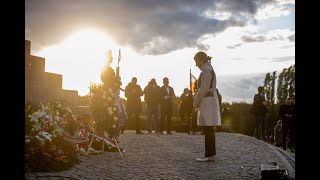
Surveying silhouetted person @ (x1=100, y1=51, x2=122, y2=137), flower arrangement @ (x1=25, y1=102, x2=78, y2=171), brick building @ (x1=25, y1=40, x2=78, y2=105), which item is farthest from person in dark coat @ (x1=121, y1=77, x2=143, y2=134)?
flower arrangement @ (x1=25, y1=102, x2=78, y2=171)

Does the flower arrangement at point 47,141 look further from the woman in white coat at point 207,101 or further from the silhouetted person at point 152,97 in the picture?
the silhouetted person at point 152,97

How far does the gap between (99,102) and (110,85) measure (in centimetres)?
51

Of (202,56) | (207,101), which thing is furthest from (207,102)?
(202,56)

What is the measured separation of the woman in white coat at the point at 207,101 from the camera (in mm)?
9602

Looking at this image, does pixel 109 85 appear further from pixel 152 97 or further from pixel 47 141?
pixel 152 97

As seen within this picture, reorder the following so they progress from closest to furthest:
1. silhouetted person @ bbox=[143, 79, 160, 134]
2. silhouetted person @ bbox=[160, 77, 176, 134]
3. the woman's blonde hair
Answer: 1. the woman's blonde hair
2. silhouetted person @ bbox=[143, 79, 160, 134]
3. silhouetted person @ bbox=[160, 77, 176, 134]

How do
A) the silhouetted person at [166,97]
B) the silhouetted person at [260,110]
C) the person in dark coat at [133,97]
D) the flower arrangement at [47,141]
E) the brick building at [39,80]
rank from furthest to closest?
the silhouetted person at [166,97]
the person in dark coat at [133,97]
the brick building at [39,80]
the silhouetted person at [260,110]
the flower arrangement at [47,141]

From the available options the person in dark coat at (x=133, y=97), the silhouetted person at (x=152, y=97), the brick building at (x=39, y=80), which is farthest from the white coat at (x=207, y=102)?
the silhouetted person at (x=152, y=97)

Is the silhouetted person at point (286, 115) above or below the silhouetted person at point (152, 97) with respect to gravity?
below

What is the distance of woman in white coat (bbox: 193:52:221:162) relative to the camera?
31.5ft

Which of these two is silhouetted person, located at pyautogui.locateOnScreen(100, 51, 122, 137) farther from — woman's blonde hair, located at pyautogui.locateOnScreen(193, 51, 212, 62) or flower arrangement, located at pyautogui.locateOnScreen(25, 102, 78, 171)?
woman's blonde hair, located at pyautogui.locateOnScreen(193, 51, 212, 62)
